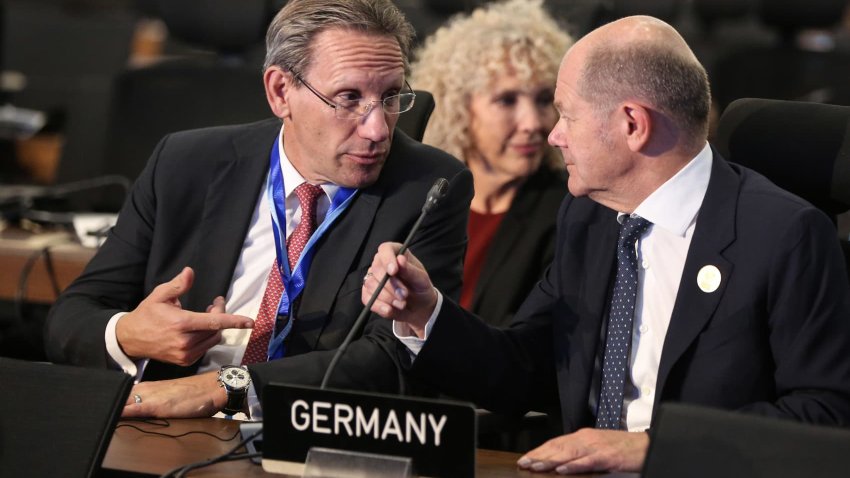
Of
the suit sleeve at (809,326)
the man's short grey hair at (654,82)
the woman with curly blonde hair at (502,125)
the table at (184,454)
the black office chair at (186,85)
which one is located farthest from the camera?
the black office chair at (186,85)

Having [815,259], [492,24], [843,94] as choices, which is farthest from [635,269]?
[843,94]

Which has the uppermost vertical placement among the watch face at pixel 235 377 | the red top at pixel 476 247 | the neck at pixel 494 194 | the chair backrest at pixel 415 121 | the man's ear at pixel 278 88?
the man's ear at pixel 278 88

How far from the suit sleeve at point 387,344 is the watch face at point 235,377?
0.08ft

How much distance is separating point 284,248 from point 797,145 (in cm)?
91

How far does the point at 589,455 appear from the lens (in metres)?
1.76

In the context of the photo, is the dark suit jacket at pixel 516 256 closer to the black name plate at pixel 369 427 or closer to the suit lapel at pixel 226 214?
the suit lapel at pixel 226 214

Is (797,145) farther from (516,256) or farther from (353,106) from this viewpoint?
(516,256)

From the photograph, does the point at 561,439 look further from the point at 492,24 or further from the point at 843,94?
the point at 843,94

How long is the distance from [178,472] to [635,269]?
801mm

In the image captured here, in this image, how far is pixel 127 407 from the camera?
1983 millimetres

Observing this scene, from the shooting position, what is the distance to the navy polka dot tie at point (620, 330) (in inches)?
79.2

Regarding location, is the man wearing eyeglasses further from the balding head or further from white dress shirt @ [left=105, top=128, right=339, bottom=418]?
the balding head

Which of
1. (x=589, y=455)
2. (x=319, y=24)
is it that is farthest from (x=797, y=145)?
(x=319, y=24)

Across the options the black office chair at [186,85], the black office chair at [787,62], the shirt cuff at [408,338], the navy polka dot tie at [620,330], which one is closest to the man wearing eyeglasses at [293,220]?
the shirt cuff at [408,338]
